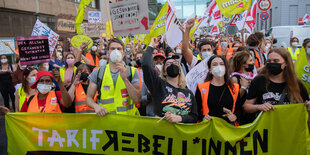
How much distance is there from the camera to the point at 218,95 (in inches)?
124

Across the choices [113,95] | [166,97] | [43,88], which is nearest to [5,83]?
[43,88]

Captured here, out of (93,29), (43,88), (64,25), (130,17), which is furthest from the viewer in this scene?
(64,25)

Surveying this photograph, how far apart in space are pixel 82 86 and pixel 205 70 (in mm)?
1968

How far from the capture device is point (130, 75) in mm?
3170

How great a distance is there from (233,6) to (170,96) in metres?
A: 4.48

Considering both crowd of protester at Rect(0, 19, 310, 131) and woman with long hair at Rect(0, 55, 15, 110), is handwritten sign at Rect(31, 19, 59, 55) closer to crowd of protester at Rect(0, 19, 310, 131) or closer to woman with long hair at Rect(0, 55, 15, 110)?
woman with long hair at Rect(0, 55, 15, 110)

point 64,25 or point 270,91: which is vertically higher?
point 64,25

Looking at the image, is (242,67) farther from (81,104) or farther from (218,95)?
(81,104)

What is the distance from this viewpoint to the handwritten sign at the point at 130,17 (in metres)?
5.00

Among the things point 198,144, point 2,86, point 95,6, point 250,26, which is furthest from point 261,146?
point 95,6

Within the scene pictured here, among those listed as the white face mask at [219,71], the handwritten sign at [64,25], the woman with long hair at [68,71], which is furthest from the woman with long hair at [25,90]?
the handwritten sign at [64,25]

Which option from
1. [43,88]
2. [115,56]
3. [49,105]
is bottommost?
[49,105]

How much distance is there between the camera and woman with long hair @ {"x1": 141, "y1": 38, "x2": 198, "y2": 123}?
2.87 m

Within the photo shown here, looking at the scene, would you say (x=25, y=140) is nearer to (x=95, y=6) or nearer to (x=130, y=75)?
(x=130, y=75)
